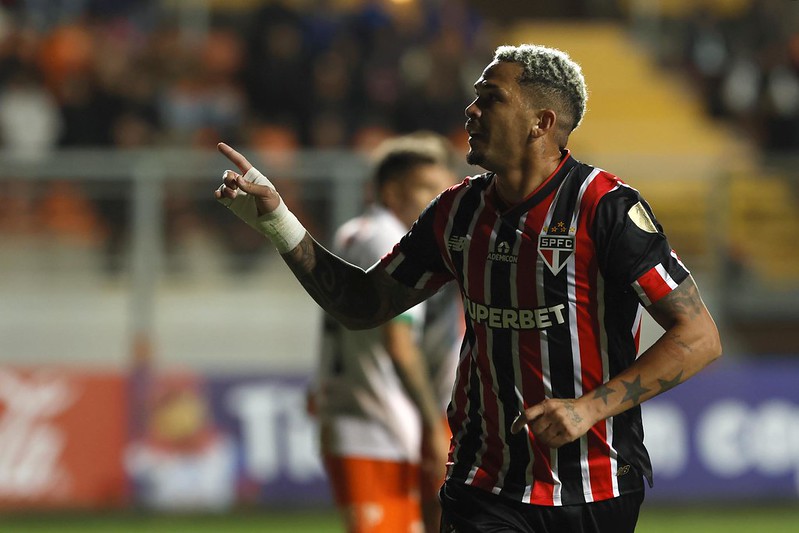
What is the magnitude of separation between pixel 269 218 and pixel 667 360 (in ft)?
4.54

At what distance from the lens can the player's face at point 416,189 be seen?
21.8 ft

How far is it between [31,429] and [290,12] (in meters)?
5.99

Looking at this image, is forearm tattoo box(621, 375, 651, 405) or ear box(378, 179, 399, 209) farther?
ear box(378, 179, 399, 209)

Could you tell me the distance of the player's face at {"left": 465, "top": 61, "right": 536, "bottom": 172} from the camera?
175 inches

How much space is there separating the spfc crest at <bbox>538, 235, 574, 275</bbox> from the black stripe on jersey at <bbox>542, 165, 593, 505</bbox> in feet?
0.04

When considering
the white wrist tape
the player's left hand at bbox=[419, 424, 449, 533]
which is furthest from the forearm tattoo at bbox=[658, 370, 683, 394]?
the player's left hand at bbox=[419, 424, 449, 533]

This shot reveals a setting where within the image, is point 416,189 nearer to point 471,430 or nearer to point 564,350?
point 471,430

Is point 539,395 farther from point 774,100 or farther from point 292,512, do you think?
point 774,100

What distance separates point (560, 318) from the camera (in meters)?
4.34

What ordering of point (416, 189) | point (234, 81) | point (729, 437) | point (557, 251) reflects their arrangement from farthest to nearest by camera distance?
point (234, 81) < point (729, 437) < point (416, 189) < point (557, 251)

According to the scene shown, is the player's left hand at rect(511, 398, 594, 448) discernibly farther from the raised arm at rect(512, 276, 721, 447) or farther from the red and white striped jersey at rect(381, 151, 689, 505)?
the red and white striped jersey at rect(381, 151, 689, 505)

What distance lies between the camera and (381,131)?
14727 millimetres

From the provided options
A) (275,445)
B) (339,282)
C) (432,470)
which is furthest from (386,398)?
(275,445)

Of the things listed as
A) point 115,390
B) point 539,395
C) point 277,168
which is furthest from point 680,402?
point 539,395
